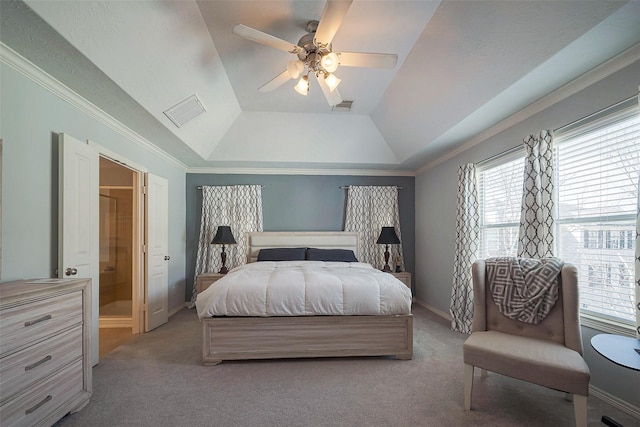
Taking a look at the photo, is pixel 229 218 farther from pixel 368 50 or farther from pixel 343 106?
pixel 368 50

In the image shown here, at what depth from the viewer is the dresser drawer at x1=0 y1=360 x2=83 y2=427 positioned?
148cm

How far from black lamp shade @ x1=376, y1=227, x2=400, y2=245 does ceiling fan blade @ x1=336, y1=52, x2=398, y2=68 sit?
2.91 m

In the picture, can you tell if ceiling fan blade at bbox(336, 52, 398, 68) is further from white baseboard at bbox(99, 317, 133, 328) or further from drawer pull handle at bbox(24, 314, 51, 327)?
white baseboard at bbox(99, 317, 133, 328)

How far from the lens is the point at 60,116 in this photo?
7.61 ft

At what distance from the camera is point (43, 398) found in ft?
5.48

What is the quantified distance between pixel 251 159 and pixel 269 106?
96 centimetres

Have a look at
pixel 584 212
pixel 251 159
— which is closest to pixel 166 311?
pixel 251 159

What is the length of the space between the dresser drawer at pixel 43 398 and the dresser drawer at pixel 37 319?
274 millimetres

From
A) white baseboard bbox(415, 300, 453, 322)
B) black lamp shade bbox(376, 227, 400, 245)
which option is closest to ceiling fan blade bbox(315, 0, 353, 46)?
black lamp shade bbox(376, 227, 400, 245)

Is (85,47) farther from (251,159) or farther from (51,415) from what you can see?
(251,159)

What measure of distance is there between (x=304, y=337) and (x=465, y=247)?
2.26 metres

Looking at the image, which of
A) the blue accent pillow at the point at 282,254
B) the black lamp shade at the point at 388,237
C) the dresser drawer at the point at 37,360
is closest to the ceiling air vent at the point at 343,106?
the black lamp shade at the point at 388,237

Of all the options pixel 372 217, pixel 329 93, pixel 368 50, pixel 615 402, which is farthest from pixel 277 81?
pixel 615 402

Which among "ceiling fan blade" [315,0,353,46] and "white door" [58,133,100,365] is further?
"white door" [58,133,100,365]
